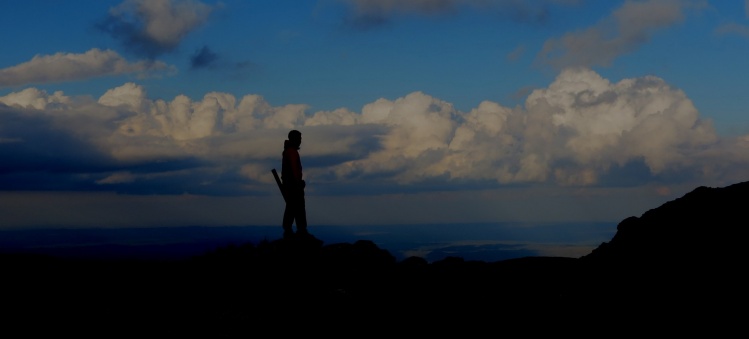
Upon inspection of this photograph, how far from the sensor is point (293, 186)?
1958 centimetres

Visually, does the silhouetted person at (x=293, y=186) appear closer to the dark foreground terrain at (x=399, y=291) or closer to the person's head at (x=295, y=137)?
the person's head at (x=295, y=137)

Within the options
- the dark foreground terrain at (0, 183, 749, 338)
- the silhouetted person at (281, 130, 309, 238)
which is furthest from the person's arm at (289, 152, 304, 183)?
the dark foreground terrain at (0, 183, 749, 338)

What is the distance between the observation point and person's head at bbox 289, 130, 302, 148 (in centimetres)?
1928

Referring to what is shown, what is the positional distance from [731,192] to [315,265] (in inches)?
413

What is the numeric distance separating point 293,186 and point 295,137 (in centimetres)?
134

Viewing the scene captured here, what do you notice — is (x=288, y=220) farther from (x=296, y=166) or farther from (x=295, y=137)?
(x=295, y=137)

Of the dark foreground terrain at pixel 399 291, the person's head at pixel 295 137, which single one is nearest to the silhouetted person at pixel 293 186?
the person's head at pixel 295 137

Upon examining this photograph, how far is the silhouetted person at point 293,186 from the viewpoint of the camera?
1936 cm

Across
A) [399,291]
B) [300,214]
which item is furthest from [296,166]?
[399,291]

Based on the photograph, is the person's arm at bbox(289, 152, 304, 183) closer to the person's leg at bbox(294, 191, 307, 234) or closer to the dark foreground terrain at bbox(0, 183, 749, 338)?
the person's leg at bbox(294, 191, 307, 234)

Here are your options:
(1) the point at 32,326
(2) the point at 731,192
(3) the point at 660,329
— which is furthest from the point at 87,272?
(2) the point at 731,192

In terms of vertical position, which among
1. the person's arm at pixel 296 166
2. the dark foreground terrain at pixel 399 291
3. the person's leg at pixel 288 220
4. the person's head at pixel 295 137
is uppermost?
the person's head at pixel 295 137

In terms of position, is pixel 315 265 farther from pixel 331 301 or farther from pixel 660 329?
pixel 660 329

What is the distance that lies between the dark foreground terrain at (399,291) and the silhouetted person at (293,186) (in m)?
0.49
